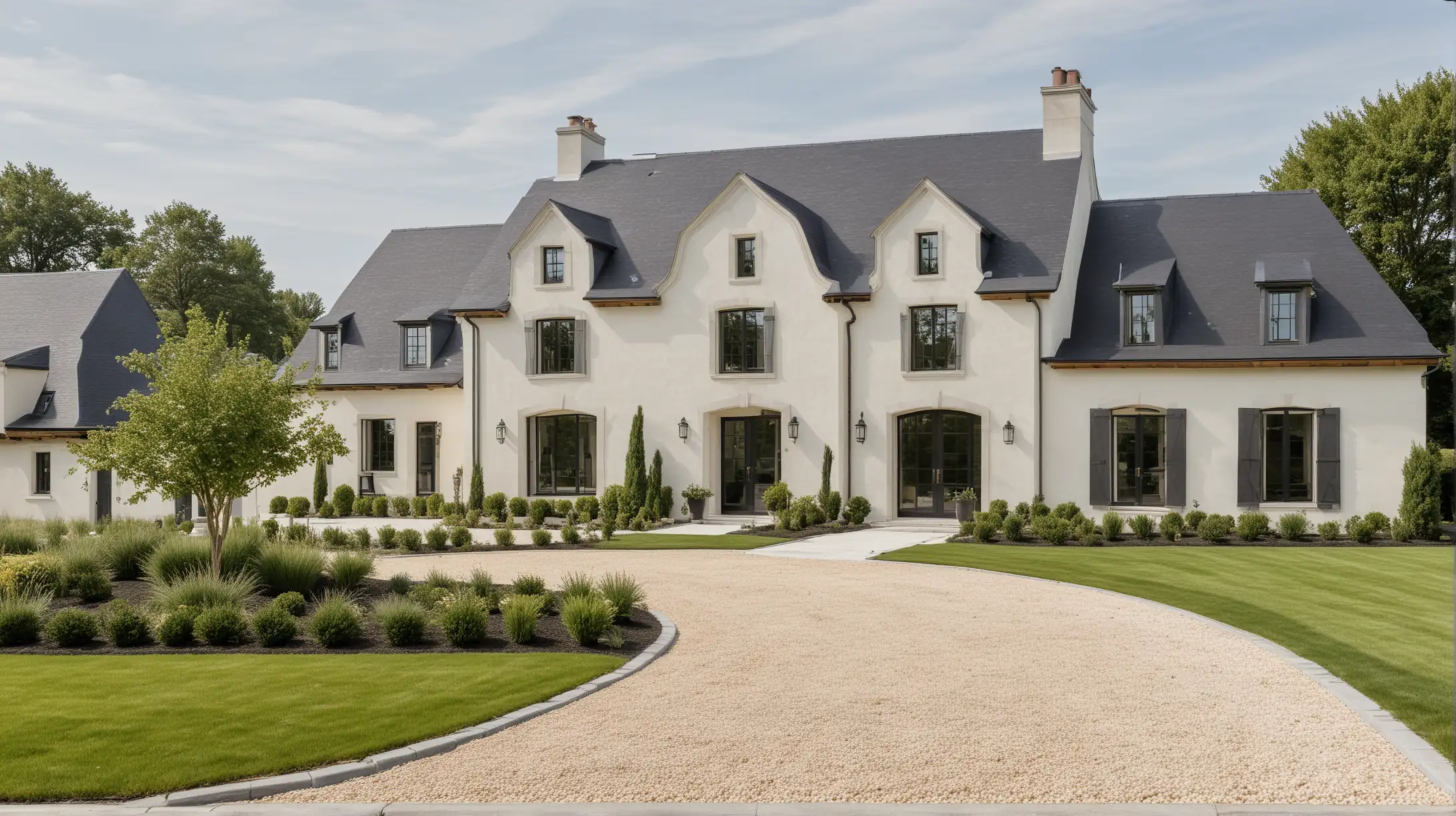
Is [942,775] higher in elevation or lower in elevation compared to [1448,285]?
lower

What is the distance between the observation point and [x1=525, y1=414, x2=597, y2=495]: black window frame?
3178 cm

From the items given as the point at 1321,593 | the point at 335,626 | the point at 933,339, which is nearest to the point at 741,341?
the point at 933,339

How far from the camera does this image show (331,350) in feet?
116

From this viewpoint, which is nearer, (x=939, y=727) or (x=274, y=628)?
(x=939, y=727)

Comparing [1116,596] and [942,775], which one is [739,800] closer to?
[942,775]

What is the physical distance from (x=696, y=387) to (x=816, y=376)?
313 cm

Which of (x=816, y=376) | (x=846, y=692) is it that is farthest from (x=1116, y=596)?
(x=816, y=376)

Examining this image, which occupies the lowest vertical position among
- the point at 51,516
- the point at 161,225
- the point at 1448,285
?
the point at 51,516

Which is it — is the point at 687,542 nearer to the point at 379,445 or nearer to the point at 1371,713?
the point at 379,445

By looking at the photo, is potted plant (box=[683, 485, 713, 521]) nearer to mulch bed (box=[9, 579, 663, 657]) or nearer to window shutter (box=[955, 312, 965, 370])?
window shutter (box=[955, 312, 965, 370])

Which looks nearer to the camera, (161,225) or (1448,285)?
(1448,285)

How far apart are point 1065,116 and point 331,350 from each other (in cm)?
2115

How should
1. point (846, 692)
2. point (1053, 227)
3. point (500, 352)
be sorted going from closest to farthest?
point (846, 692), point (1053, 227), point (500, 352)

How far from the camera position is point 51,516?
112 feet
